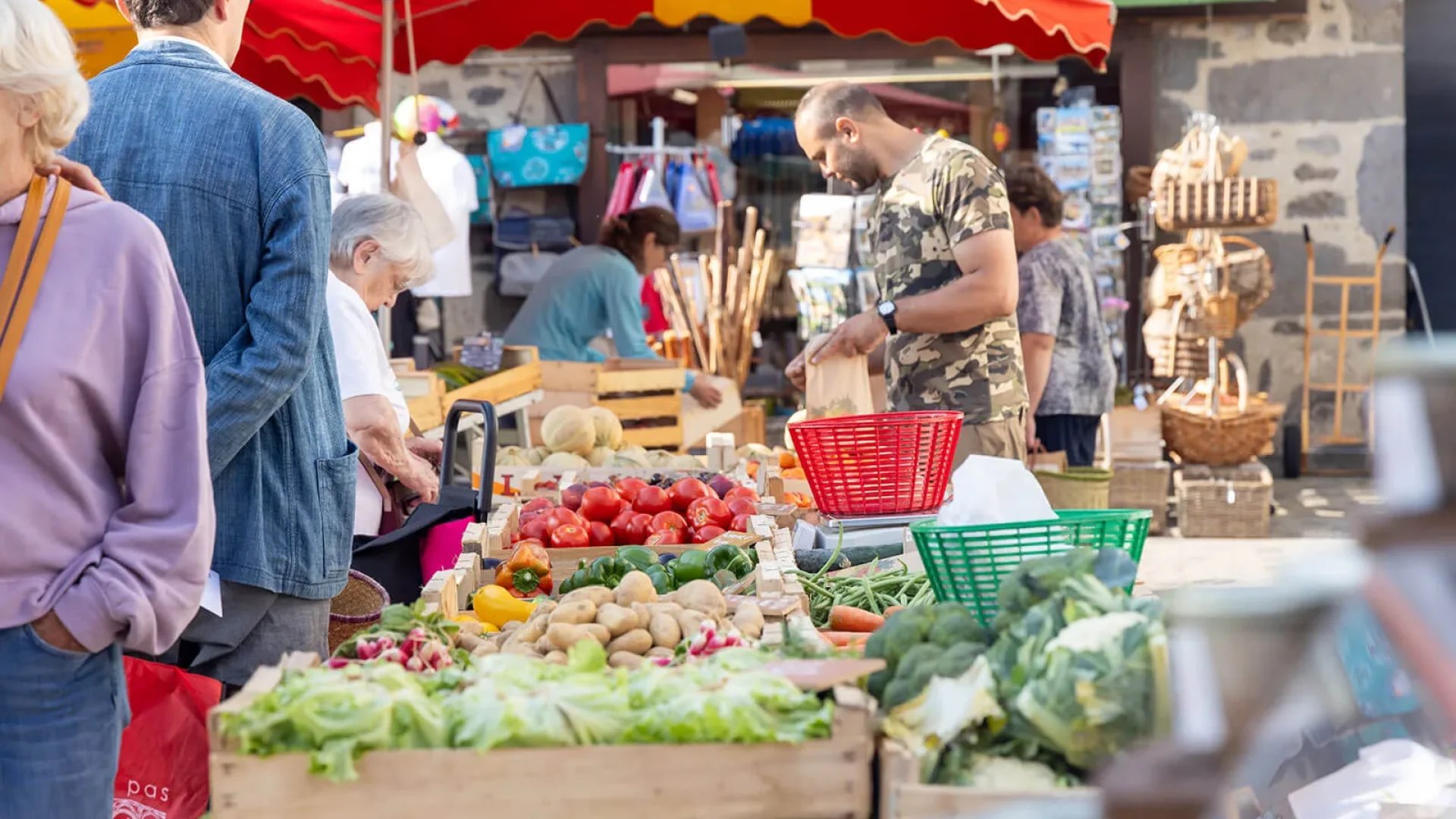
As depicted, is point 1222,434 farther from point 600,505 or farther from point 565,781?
point 565,781

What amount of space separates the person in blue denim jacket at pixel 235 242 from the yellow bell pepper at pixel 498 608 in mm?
546

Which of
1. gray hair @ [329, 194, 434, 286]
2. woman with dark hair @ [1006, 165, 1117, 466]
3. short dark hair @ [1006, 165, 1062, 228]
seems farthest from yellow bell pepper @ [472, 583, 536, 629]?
short dark hair @ [1006, 165, 1062, 228]

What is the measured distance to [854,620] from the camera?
290 cm

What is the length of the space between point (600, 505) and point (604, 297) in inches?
144

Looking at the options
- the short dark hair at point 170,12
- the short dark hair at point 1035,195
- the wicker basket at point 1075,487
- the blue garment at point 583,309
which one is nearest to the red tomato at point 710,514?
the short dark hair at point 170,12

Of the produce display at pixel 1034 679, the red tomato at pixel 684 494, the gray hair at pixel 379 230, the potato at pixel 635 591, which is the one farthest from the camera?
the red tomato at pixel 684 494

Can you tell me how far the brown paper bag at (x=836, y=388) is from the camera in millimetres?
4090

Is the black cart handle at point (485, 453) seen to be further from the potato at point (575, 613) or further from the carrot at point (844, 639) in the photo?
the carrot at point (844, 639)

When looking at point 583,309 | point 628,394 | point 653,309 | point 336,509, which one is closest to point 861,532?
point 336,509

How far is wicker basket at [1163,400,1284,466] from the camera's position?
866cm

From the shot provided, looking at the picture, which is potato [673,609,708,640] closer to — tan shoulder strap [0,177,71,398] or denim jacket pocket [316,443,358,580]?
denim jacket pocket [316,443,358,580]

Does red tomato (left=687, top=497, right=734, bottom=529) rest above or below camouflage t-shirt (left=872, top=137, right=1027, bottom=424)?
below

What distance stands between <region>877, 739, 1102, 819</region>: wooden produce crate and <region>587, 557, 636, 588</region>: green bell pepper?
144 cm

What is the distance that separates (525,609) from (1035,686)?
4.74 ft
